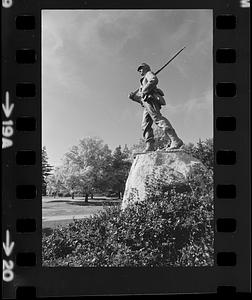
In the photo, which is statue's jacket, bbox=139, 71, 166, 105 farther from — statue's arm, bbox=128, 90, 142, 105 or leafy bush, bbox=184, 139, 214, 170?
leafy bush, bbox=184, 139, 214, 170

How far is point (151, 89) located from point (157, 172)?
725mm

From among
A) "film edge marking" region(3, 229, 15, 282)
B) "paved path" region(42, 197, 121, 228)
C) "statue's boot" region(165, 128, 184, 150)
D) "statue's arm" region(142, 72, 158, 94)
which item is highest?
"statue's arm" region(142, 72, 158, 94)

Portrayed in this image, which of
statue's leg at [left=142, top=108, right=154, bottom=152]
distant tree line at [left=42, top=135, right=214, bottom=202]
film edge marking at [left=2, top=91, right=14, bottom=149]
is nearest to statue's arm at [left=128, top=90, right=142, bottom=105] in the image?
statue's leg at [left=142, top=108, right=154, bottom=152]

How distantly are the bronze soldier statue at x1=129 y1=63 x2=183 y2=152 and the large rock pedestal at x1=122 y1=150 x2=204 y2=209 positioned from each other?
11 cm

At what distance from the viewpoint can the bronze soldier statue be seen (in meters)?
3.86

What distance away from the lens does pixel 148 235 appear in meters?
3.94

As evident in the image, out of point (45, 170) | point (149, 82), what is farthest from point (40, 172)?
point (149, 82)

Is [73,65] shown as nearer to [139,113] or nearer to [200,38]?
[139,113]

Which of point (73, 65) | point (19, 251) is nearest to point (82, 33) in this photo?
point (73, 65)

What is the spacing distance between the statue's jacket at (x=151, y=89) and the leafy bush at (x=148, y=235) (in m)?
0.72

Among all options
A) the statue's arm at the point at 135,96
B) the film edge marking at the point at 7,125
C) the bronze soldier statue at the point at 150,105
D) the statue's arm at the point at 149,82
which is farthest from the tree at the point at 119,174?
the film edge marking at the point at 7,125

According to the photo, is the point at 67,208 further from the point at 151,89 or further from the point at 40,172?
the point at 151,89

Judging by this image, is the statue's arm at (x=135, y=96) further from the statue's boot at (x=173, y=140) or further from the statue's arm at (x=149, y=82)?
the statue's boot at (x=173, y=140)

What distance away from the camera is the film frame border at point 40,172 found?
3.75 metres
